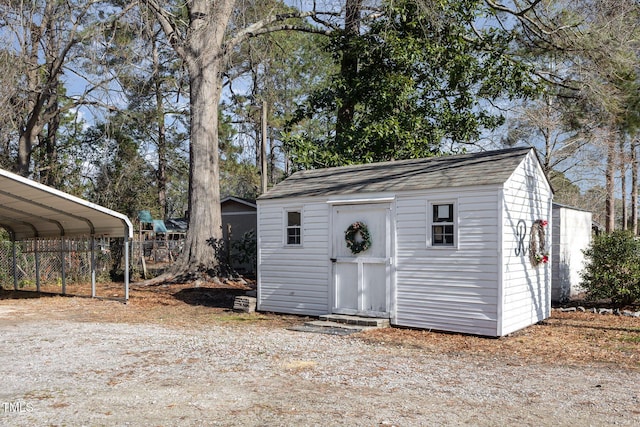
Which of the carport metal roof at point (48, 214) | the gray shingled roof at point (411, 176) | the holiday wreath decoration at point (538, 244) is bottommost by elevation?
the holiday wreath decoration at point (538, 244)

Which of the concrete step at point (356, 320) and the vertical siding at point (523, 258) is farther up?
the vertical siding at point (523, 258)

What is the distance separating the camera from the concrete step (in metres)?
10.1

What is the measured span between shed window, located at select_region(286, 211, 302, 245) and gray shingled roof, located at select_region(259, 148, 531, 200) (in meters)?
0.44

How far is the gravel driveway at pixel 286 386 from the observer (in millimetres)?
5109

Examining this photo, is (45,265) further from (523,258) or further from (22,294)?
(523,258)

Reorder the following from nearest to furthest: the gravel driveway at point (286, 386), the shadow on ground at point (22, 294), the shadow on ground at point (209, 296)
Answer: the gravel driveway at point (286, 386) → the shadow on ground at point (209, 296) → the shadow on ground at point (22, 294)

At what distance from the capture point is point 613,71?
1287 cm

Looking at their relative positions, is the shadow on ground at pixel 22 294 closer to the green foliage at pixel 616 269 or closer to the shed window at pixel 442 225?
the shed window at pixel 442 225

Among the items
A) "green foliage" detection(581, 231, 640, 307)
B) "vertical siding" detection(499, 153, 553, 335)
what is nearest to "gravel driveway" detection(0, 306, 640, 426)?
"vertical siding" detection(499, 153, 553, 335)

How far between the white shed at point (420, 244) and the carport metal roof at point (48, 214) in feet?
13.7

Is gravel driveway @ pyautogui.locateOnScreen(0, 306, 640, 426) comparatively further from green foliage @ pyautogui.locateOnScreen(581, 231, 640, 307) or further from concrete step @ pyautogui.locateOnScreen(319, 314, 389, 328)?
green foliage @ pyautogui.locateOnScreen(581, 231, 640, 307)

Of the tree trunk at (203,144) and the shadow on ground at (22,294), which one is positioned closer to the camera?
the shadow on ground at (22,294)

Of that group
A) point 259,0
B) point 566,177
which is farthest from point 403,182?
point 566,177

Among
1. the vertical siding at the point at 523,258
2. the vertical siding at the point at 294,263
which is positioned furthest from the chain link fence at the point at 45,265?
the vertical siding at the point at 523,258
